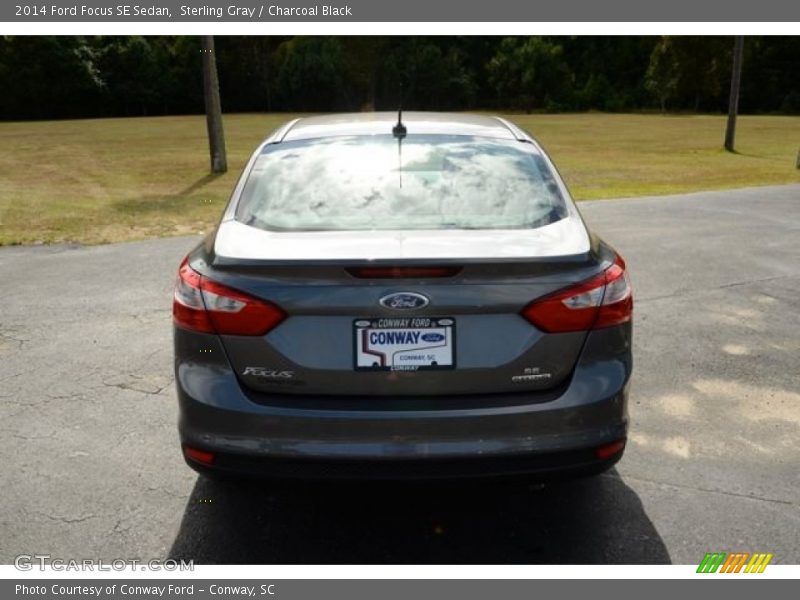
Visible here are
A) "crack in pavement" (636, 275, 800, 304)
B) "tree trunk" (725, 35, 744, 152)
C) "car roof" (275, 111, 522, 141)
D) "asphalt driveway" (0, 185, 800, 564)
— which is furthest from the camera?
"tree trunk" (725, 35, 744, 152)

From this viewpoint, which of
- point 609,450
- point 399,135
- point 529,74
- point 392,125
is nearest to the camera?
point 609,450

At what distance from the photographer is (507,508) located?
345cm

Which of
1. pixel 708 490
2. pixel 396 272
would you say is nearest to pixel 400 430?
pixel 396 272

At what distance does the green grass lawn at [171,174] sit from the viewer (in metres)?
12.7

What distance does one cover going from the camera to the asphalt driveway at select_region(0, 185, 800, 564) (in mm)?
3146

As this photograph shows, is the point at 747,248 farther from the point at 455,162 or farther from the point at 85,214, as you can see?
the point at 85,214

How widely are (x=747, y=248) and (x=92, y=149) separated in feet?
93.5

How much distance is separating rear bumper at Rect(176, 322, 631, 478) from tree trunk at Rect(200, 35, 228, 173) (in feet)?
64.8

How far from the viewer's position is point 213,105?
21.8 m

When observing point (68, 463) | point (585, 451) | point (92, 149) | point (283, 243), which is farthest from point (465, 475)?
point (92, 149)

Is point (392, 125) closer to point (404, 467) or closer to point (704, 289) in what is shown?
point (404, 467)

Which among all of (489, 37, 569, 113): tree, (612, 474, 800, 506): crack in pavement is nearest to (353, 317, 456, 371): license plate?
(612, 474, 800, 506): crack in pavement
